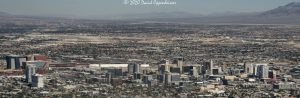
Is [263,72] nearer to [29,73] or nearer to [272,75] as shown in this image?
[272,75]

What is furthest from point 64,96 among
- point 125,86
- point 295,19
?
point 295,19

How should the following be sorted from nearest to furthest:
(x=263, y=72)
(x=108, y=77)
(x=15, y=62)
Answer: (x=108, y=77) < (x=263, y=72) < (x=15, y=62)

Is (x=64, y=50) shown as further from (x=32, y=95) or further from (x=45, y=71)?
(x=32, y=95)

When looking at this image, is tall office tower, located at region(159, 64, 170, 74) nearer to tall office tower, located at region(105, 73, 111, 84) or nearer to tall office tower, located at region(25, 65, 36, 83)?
tall office tower, located at region(105, 73, 111, 84)

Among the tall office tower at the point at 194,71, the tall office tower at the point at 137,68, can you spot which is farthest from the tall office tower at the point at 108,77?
the tall office tower at the point at 194,71

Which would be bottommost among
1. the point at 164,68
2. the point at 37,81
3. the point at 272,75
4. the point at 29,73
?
the point at 272,75

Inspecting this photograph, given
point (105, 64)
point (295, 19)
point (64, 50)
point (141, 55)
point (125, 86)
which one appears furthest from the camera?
point (295, 19)

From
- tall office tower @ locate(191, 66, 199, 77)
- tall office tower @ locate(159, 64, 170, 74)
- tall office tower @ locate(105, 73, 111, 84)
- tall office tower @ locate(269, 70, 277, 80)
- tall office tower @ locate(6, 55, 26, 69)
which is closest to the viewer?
tall office tower @ locate(105, 73, 111, 84)

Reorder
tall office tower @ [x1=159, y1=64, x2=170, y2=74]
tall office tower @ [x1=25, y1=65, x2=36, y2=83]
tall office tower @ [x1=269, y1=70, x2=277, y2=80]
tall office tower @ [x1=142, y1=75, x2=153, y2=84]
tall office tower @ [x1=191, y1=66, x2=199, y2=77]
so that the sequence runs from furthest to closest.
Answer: tall office tower @ [x1=159, y1=64, x2=170, y2=74], tall office tower @ [x1=191, y1=66, x2=199, y2=77], tall office tower @ [x1=269, y1=70, x2=277, y2=80], tall office tower @ [x1=25, y1=65, x2=36, y2=83], tall office tower @ [x1=142, y1=75, x2=153, y2=84]

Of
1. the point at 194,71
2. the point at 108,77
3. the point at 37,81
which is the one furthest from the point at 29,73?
the point at 194,71

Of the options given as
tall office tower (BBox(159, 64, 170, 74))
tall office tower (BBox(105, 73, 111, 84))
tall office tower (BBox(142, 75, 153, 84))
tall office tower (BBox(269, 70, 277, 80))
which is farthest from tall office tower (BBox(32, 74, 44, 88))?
tall office tower (BBox(269, 70, 277, 80))

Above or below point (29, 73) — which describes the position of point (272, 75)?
below
